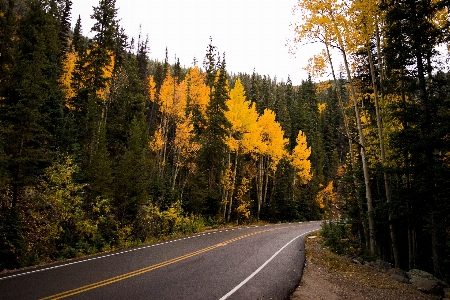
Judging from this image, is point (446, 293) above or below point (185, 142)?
below

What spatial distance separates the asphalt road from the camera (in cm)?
747

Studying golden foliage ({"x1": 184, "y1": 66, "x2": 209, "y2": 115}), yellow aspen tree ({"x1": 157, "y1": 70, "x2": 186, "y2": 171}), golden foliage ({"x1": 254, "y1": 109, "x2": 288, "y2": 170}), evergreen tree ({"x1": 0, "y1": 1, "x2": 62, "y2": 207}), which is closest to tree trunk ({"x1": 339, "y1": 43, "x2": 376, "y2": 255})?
evergreen tree ({"x1": 0, "y1": 1, "x2": 62, "y2": 207})

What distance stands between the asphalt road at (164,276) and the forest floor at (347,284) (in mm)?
509

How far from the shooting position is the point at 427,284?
1016 centimetres

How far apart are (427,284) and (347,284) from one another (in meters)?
2.95

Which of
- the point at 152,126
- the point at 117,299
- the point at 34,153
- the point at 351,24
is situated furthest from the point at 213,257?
the point at 152,126

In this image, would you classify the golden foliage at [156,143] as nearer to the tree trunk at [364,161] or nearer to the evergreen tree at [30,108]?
the evergreen tree at [30,108]

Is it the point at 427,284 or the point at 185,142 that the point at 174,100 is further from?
the point at 427,284

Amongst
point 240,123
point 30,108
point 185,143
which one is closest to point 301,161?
point 240,123

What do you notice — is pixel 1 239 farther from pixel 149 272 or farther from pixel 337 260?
pixel 337 260

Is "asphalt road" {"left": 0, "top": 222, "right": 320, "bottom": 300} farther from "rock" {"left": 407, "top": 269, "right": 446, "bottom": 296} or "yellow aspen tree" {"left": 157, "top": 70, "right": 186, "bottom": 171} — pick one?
"yellow aspen tree" {"left": 157, "top": 70, "right": 186, "bottom": 171}

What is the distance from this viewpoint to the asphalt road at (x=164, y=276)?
7469 mm

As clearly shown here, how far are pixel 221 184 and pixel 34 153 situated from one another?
56.7 ft

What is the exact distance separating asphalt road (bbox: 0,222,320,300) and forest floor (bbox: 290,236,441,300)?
0.51 meters
